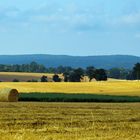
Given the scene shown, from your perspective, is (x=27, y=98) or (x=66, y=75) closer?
(x=27, y=98)

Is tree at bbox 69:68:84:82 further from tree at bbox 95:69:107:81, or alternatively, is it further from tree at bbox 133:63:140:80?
tree at bbox 133:63:140:80

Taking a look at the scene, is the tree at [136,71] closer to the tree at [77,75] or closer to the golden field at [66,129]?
the tree at [77,75]

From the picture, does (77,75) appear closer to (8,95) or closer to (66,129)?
(8,95)

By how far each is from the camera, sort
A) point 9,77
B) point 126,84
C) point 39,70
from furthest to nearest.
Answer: point 39,70, point 9,77, point 126,84

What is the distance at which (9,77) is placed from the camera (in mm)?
102250

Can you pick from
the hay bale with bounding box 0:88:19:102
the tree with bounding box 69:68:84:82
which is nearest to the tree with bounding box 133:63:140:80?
the tree with bounding box 69:68:84:82

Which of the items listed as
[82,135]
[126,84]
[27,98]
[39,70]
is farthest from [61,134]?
[39,70]

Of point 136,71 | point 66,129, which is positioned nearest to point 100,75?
point 136,71

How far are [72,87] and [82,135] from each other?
57.0 m

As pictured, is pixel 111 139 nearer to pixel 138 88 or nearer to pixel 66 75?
pixel 138 88

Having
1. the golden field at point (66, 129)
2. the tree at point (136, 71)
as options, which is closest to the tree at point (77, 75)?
the tree at point (136, 71)

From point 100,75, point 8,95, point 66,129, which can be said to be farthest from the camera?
point 100,75

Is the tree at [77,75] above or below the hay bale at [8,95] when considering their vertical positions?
above

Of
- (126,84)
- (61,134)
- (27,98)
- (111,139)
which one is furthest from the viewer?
(126,84)
